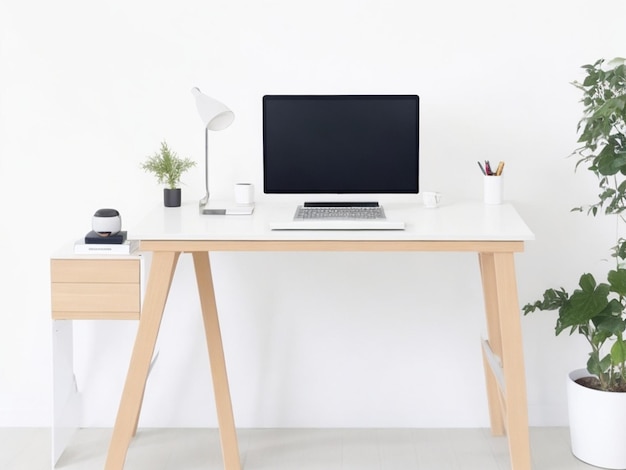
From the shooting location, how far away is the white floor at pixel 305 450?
3.05 meters

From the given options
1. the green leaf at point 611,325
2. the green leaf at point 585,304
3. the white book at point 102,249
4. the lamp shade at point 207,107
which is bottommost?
the green leaf at point 611,325

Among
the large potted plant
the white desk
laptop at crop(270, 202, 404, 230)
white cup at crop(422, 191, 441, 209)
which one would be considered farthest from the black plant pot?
the large potted plant

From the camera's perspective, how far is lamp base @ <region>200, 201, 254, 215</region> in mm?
2902

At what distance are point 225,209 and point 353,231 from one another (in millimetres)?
540

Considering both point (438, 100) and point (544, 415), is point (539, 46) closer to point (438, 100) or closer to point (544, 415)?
point (438, 100)

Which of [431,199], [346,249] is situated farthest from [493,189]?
[346,249]

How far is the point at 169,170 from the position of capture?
3.07m

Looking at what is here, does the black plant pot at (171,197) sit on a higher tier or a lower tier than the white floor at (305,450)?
higher

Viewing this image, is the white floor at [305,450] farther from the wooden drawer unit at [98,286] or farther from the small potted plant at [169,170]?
the small potted plant at [169,170]

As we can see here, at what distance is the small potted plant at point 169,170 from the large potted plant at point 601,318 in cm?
120

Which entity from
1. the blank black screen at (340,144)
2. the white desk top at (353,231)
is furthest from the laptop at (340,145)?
the white desk top at (353,231)

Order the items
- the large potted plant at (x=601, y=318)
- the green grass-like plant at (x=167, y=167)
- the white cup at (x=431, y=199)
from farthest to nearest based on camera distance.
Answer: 1. the green grass-like plant at (x=167, y=167)
2. the white cup at (x=431, y=199)
3. the large potted plant at (x=601, y=318)

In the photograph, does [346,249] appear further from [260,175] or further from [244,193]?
[260,175]

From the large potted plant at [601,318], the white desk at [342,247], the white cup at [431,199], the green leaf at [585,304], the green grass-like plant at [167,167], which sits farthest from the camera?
the green grass-like plant at [167,167]
